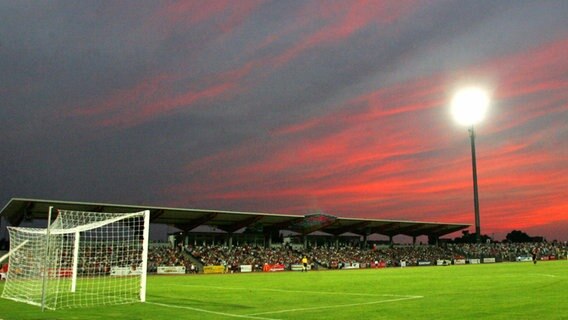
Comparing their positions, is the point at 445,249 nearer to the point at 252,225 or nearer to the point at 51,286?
the point at 252,225

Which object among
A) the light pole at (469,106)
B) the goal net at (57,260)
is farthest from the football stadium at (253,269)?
the light pole at (469,106)

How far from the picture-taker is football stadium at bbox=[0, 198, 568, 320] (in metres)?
17.8

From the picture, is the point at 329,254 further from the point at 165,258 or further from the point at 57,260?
the point at 57,260

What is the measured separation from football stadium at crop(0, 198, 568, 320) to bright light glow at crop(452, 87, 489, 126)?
23.2 metres

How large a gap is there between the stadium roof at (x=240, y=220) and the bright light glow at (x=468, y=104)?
24.6 m

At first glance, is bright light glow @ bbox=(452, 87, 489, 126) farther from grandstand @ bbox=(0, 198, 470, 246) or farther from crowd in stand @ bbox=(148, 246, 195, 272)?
crowd in stand @ bbox=(148, 246, 195, 272)

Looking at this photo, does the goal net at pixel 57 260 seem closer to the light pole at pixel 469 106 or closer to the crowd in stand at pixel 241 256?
the crowd in stand at pixel 241 256

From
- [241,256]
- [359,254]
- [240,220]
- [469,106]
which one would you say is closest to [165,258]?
[241,256]

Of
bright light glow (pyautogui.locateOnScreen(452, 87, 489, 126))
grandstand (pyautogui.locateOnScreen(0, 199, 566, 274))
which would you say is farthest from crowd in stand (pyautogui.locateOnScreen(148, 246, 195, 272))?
bright light glow (pyautogui.locateOnScreen(452, 87, 489, 126))

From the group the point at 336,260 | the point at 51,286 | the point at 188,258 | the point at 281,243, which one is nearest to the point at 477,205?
the point at 336,260

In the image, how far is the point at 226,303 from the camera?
2055 centimetres

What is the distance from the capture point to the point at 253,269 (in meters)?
69.7

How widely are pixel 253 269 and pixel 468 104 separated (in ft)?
138

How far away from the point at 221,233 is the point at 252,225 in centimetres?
616
